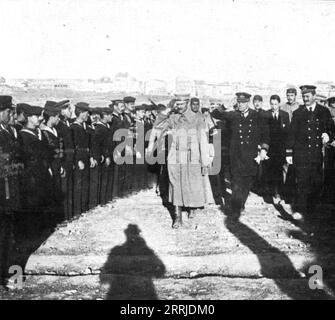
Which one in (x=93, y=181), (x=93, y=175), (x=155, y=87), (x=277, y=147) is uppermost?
(x=155, y=87)

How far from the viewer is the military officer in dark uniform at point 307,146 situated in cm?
699

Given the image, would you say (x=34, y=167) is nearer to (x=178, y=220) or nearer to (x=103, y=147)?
(x=178, y=220)

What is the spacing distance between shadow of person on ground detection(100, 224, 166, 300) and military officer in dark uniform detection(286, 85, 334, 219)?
2733mm

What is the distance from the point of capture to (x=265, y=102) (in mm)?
21094

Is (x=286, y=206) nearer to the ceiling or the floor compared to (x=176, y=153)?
nearer to the floor

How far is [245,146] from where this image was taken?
7492 millimetres

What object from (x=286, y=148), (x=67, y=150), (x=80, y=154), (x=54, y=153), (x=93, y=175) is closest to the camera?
(x=54, y=153)

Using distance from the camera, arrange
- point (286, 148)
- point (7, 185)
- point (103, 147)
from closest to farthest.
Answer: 1. point (7, 185)
2. point (286, 148)
3. point (103, 147)

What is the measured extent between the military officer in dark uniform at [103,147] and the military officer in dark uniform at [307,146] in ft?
10.8

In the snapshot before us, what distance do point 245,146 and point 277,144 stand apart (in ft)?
4.29

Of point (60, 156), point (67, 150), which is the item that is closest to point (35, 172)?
point (60, 156)

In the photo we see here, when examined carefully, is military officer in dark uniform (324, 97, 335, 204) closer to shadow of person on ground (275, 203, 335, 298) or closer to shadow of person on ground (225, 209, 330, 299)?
shadow of person on ground (275, 203, 335, 298)

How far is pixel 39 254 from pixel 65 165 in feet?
6.45

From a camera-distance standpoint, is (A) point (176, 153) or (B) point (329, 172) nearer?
(A) point (176, 153)
